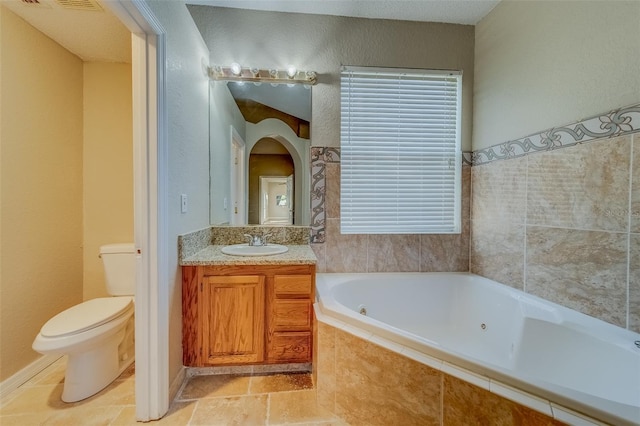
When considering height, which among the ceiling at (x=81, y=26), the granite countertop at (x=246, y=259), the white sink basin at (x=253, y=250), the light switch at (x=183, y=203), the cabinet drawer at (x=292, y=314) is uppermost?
the ceiling at (x=81, y=26)

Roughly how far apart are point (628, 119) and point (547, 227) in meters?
0.63

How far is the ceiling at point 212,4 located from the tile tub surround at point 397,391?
223 cm

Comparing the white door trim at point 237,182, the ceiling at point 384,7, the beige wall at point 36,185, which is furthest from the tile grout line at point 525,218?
the beige wall at point 36,185

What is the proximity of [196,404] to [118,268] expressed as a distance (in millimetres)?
1110

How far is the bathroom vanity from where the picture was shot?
1649 mm

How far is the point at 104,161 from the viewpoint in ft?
6.97

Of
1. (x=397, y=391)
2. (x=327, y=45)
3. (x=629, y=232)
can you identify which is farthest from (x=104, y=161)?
(x=629, y=232)

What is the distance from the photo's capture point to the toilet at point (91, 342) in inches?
55.1

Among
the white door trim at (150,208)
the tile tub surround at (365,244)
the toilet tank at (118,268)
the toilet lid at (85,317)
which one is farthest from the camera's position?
the tile tub surround at (365,244)

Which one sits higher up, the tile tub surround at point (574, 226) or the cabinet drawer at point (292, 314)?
the tile tub surround at point (574, 226)

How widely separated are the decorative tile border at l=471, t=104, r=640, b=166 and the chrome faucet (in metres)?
1.84

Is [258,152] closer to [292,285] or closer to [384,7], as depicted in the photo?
[292,285]

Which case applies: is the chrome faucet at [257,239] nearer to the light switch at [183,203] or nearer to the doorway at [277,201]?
the doorway at [277,201]

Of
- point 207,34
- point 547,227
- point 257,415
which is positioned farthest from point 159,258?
point 547,227
